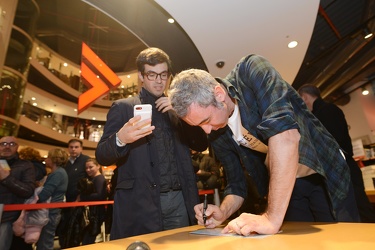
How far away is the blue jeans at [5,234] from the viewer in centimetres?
287

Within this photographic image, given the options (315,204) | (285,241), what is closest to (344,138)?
(315,204)

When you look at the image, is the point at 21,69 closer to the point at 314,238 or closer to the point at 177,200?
the point at 177,200

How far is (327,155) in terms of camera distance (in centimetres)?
135

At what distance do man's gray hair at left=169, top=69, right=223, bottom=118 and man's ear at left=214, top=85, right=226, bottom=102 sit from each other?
0.06 feet

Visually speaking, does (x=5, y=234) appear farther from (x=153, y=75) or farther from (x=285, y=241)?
(x=285, y=241)

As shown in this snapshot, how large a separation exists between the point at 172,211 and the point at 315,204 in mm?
761

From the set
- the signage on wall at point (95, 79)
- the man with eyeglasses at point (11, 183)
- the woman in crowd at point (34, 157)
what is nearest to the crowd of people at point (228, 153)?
the man with eyeglasses at point (11, 183)

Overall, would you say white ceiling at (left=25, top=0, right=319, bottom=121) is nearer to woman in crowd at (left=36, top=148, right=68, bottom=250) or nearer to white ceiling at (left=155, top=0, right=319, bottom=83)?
white ceiling at (left=155, top=0, right=319, bottom=83)

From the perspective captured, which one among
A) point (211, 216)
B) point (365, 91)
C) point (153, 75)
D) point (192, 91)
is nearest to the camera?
point (192, 91)

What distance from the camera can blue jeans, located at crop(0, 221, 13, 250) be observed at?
2875 millimetres

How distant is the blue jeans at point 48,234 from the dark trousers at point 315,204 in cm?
308

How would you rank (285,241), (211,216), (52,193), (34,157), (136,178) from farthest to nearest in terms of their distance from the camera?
(34,157) < (52,193) < (136,178) < (211,216) < (285,241)

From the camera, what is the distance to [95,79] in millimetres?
5125

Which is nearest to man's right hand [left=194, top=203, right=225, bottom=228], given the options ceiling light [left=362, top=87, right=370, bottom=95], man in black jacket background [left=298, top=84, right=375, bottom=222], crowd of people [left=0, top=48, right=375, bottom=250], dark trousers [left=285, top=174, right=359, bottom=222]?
crowd of people [left=0, top=48, right=375, bottom=250]
